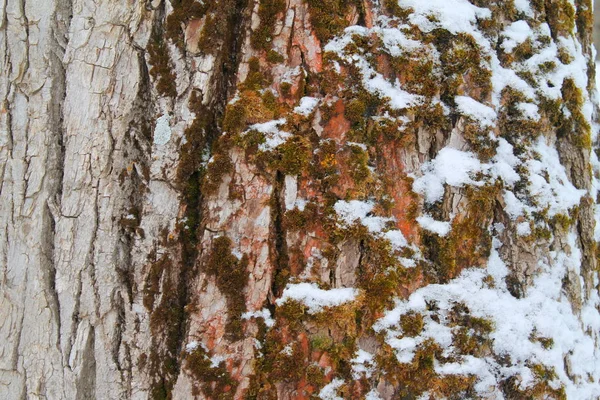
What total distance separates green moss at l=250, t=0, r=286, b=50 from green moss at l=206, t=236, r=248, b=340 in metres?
0.66

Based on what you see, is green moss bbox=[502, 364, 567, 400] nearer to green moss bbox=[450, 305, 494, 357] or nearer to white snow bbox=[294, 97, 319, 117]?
green moss bbox=[450, 305, 494, 357]

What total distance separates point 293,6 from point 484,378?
1.37 meters

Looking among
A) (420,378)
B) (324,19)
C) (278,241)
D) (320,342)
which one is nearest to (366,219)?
(278,241)

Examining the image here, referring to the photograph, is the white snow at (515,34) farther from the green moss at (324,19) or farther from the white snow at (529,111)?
the green moss at (324,19)

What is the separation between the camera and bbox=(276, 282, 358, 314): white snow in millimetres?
1514

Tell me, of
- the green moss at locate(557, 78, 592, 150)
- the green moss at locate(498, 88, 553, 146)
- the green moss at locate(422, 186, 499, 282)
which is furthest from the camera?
the green moss at locate(557, 78, 592, 150)

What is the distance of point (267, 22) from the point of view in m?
→ 1.63

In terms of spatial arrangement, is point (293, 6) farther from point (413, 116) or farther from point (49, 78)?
point (49, 78)

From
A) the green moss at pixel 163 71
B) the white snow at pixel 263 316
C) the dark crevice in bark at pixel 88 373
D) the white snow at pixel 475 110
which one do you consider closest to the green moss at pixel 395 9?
the white snow at pixel 475 110

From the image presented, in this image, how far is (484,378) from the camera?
1.54 meters

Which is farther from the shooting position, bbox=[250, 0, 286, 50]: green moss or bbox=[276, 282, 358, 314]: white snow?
bbox=[250, 0, 286, 50]: green moss

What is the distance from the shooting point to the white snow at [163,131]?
1.67 m

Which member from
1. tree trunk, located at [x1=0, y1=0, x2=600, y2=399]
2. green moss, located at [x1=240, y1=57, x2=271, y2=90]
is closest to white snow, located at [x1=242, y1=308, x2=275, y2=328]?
tree trunk, located at [x1=0, y1=0, x2=600, y2=399]

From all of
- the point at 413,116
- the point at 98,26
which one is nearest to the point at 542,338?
the point at 413,116
